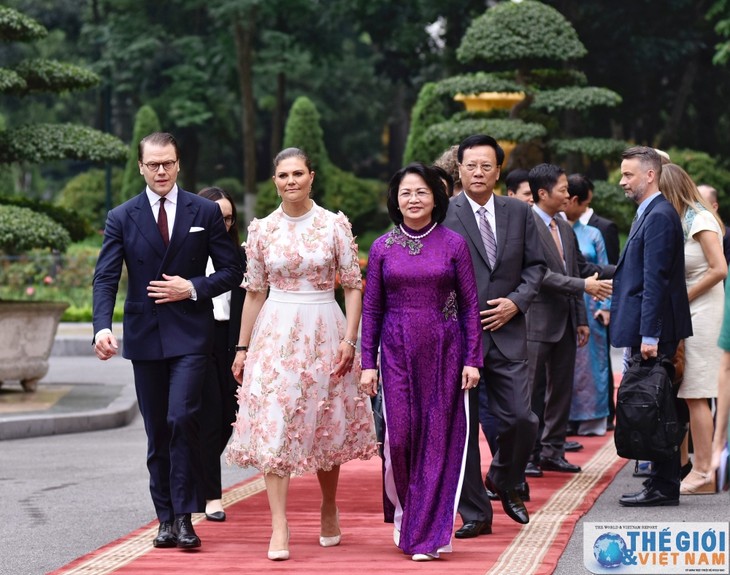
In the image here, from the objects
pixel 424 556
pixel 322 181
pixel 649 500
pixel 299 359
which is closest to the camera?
pixel 424 556

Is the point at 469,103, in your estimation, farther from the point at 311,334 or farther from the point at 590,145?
the point at 311,334

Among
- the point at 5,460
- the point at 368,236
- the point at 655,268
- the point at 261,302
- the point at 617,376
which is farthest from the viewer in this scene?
the point at 368,236

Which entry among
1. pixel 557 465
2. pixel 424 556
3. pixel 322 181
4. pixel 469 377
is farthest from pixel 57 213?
pixel 322 181

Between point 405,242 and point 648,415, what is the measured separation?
197 cm

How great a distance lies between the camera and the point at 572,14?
120ft

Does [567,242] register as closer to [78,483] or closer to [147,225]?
[147,225]

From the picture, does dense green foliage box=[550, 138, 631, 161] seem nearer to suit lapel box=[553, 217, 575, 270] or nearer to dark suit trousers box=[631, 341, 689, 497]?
suit lapel box=[553, 217, 575, 270]

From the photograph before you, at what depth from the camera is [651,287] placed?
8039 millimetres

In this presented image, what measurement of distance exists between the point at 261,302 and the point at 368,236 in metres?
34.1

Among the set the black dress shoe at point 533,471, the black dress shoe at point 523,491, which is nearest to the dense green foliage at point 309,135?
the black dress shoe at point 533,471

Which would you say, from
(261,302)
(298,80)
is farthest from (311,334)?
(298,80)

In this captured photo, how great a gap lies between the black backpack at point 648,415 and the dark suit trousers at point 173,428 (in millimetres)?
Answer: 2374

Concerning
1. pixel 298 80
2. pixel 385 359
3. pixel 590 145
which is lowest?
pixel 385 359

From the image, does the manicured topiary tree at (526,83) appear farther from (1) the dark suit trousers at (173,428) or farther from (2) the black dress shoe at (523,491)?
(1) the dark suit trousers at (173,428)
